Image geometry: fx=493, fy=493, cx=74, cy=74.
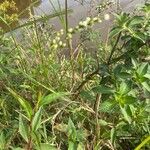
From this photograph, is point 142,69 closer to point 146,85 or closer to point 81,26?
point 146,85

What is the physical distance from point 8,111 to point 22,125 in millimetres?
845

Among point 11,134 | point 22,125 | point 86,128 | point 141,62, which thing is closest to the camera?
point 22,125

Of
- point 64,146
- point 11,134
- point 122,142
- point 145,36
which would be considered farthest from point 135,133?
point 11,134

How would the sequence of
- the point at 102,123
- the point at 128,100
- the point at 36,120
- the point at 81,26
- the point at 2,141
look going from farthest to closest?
the point at 81,26 → the point at 102,123 → the point at 128,100 → the point at 2,141 → the point at 36,120

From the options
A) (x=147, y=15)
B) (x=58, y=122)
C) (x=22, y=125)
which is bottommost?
(x=22, y=125)

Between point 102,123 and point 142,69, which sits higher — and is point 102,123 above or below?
below

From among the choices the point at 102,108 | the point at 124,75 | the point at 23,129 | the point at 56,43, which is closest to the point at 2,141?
the point at 23,129

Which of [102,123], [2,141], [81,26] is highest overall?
[81,26]

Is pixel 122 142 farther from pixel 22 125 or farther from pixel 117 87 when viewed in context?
pixel 22 125

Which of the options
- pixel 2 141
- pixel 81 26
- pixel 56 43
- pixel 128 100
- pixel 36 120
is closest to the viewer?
pixel 36 120

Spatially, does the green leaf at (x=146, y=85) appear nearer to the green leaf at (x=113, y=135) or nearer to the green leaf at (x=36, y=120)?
the green leaf at (x=113, y=135)

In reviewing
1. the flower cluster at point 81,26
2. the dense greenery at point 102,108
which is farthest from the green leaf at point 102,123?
the flower cluster at point 81,26

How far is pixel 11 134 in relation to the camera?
1557 mm

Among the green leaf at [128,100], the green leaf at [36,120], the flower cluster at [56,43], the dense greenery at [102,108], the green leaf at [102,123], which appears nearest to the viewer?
the green leaf at [36,120]
